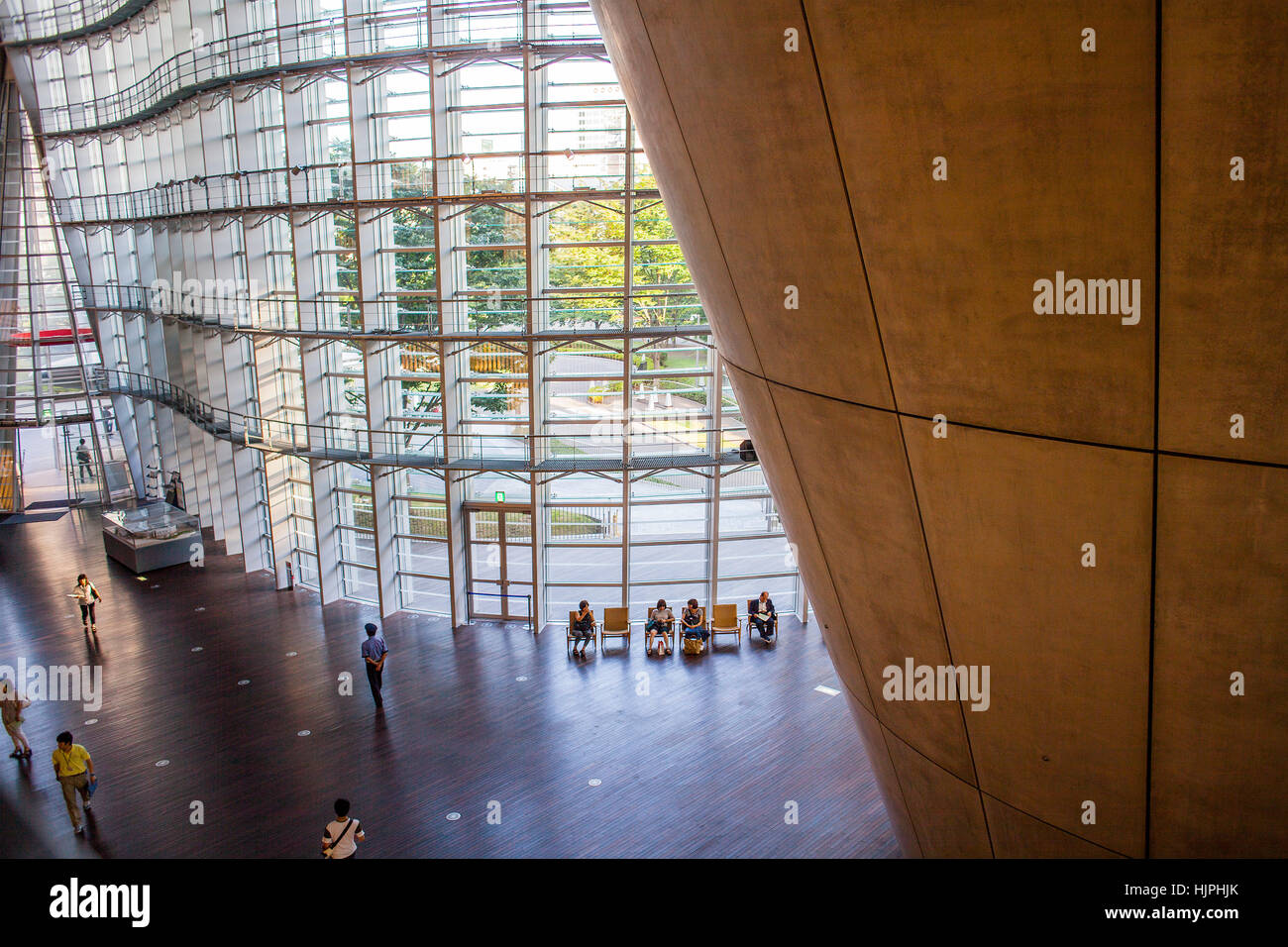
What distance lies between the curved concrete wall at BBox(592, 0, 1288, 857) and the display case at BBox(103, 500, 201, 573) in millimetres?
18842

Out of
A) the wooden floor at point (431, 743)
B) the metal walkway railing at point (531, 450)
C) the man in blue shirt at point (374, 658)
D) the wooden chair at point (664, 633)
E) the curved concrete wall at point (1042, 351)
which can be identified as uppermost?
the curved concrete wall at point (1042, 351)

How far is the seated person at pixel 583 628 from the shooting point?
14.9 m

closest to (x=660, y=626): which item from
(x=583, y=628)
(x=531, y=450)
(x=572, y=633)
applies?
(x=583, y=628)

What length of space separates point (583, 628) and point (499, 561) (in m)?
2.66

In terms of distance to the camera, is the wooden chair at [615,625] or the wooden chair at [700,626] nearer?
the wooden chair at [700,626]

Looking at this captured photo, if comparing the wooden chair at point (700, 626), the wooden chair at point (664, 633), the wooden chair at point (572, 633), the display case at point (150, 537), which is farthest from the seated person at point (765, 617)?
the display case at point (150, 537)

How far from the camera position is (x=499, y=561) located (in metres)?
16.6

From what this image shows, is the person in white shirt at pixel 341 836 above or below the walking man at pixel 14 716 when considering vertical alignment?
above

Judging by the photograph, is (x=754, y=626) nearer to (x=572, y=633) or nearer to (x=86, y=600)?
(x=572, y=633)

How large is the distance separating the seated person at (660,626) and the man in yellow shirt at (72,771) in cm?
832

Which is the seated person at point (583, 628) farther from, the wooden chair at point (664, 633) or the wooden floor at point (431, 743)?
the wooden chair at point (664, 633)

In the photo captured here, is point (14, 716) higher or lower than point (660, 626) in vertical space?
higher

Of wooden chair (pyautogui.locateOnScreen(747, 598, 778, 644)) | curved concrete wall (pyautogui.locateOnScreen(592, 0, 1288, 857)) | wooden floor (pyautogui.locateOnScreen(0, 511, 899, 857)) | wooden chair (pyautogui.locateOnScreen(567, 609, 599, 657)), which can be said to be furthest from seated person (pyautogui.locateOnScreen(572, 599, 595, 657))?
curved concrete wall (pyautogui.locateOnScreen(592, 0, 1288, 857))
